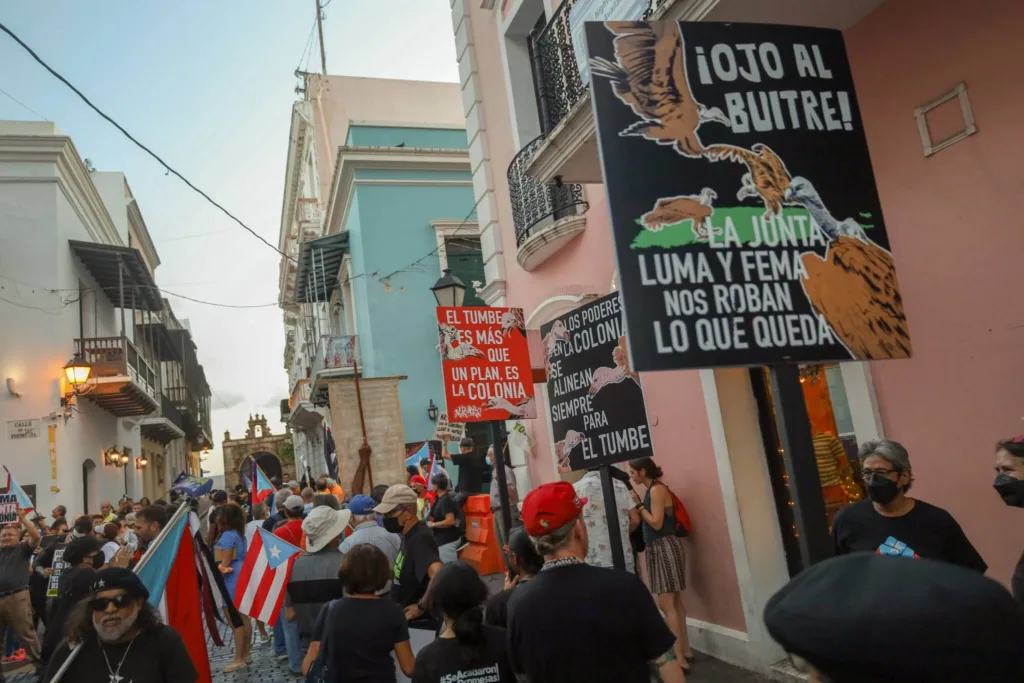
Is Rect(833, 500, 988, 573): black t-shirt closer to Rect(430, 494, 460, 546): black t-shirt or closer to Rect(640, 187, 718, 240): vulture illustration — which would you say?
Rect(640, 187, 718, 240): vulture illustration

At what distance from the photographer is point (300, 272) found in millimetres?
25156

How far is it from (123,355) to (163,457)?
1605 cm

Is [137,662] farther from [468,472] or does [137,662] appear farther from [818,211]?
[468,472]

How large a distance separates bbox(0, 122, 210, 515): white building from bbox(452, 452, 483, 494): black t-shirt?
11529 mm

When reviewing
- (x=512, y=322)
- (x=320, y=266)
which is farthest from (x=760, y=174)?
(x=320, y=266)

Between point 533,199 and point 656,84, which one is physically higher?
point 533,199

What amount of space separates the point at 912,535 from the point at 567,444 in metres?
2.03

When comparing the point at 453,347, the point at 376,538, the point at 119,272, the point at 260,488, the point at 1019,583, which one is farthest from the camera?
the point at 119,272

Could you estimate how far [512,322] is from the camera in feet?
22.4

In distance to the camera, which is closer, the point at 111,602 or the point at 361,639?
the point at 111,602

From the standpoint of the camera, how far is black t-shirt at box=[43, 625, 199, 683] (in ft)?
10.9

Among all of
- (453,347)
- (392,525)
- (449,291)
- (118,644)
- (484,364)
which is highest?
(449,291)

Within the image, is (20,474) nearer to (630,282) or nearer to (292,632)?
(292,632)

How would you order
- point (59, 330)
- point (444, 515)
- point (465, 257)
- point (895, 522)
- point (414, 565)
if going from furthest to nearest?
point (465, 257)
point (59, 330)
point (444, 515)
point (414, 565)
point (895, 522)
